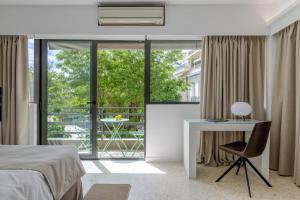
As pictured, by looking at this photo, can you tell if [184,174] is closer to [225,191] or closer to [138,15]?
[225,191]

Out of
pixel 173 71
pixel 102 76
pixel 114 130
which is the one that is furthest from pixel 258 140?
pixel 102 76

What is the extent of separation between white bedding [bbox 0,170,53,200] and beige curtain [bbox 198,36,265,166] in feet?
9.19

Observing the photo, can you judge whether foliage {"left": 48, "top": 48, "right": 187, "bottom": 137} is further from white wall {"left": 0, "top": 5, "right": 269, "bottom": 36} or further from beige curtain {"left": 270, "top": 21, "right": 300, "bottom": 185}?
beige curtain {"left": 270, "top": 21, "right": 300, "bottom": 185}

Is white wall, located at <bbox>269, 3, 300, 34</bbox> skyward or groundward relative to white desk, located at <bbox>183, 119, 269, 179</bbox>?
skyward

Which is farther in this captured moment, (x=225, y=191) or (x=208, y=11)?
(x=208, y=11)

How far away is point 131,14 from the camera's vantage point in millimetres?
3758

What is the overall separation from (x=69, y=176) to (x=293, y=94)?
2934 mm

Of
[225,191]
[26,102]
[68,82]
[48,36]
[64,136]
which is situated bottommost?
[225,191]

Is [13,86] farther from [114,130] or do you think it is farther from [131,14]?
[131,14]

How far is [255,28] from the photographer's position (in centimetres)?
383

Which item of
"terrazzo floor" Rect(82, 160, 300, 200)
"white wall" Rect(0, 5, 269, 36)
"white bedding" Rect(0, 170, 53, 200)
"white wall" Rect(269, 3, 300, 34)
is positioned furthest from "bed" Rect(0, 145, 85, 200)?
"white wall" Rect(269, 3, 300, 34)

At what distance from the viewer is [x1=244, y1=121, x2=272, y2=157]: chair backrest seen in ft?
9.46

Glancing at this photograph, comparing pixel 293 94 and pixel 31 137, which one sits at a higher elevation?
pixel 293 94

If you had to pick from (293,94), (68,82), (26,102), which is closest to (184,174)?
(293,94)
